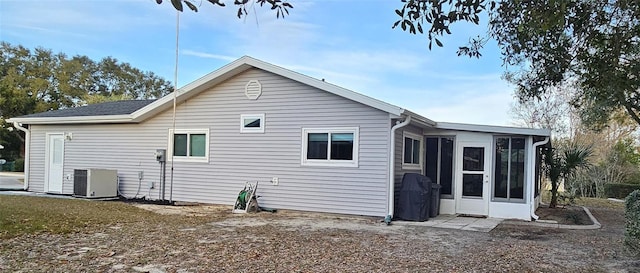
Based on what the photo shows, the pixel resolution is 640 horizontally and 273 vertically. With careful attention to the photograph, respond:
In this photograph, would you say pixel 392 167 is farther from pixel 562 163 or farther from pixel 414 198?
pixel 562 163

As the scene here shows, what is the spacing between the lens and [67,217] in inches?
313

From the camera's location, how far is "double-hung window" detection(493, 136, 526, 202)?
9914mm

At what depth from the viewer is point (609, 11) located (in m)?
5.71

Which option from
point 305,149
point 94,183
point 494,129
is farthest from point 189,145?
point 494,129

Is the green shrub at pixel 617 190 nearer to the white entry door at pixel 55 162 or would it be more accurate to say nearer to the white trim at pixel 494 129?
the white trim at pixel 494 129

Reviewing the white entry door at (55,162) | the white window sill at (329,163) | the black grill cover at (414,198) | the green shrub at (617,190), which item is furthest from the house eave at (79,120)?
the green shrub at (617,190)

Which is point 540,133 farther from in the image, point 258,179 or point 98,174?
point 98,174

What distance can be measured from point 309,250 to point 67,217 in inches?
191

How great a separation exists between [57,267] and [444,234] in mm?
5603

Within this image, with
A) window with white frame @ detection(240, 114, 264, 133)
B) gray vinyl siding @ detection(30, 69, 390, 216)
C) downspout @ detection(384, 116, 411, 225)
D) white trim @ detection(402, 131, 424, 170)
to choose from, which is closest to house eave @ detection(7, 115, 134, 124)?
gray vinyl siding @ detection(30, 69, 390, 216)

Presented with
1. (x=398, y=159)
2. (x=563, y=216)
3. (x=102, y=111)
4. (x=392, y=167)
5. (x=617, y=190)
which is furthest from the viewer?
(x=617, y=190)

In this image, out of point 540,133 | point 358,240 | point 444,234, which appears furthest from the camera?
point 540,133

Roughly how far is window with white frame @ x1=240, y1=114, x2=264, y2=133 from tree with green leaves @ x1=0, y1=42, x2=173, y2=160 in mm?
25628

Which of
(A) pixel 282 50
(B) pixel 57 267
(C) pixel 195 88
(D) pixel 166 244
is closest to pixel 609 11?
(D) pixel 166 244
